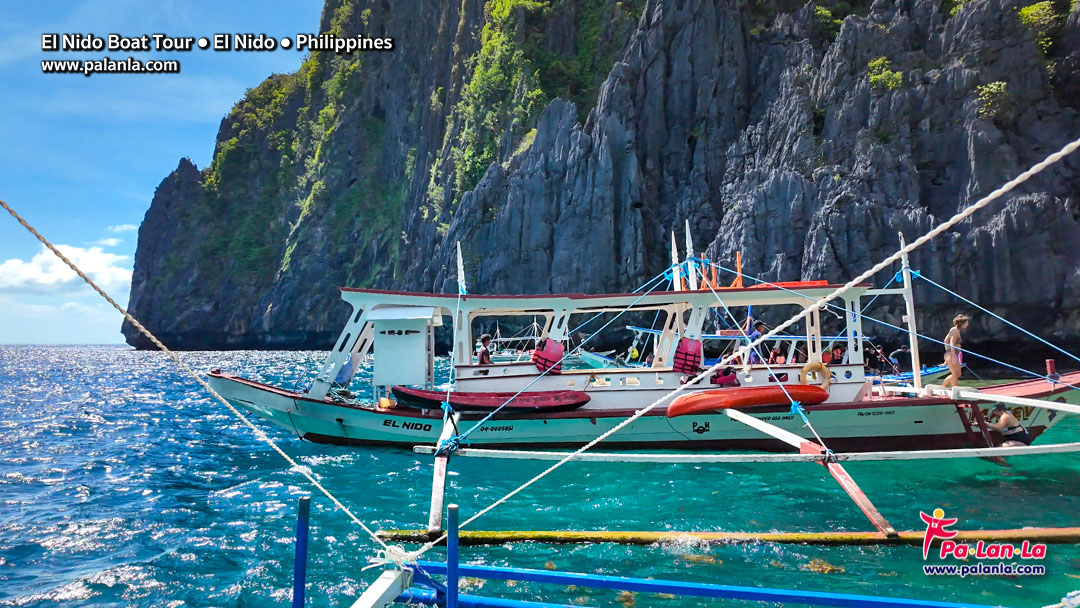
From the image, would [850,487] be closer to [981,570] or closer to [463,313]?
[981,570]

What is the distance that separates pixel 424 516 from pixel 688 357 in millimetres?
7647

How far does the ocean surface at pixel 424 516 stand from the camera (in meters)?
7.04

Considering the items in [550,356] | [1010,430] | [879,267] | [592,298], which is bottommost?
[1010,430]

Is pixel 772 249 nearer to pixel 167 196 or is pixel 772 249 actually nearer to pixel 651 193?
pixel 651 193

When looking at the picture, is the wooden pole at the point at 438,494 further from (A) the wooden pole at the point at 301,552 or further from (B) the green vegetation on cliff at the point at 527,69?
(B) the green vegetation on cliff at the point at 527,69

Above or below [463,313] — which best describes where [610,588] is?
below

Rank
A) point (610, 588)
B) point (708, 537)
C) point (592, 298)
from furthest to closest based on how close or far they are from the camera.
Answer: point (592, 298) < point (708, 537) < point (610, 588)

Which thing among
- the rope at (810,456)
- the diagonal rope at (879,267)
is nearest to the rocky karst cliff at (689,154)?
the rope at (810,456)

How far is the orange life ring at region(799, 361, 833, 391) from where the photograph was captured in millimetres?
14070

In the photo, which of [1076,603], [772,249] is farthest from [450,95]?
[1076,603]

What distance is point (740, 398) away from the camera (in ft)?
43.8

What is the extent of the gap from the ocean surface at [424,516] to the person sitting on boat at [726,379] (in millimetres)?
2150

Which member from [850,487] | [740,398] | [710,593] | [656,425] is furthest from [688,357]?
[710,593]

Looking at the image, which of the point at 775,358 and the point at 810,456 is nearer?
the point at 810,456
